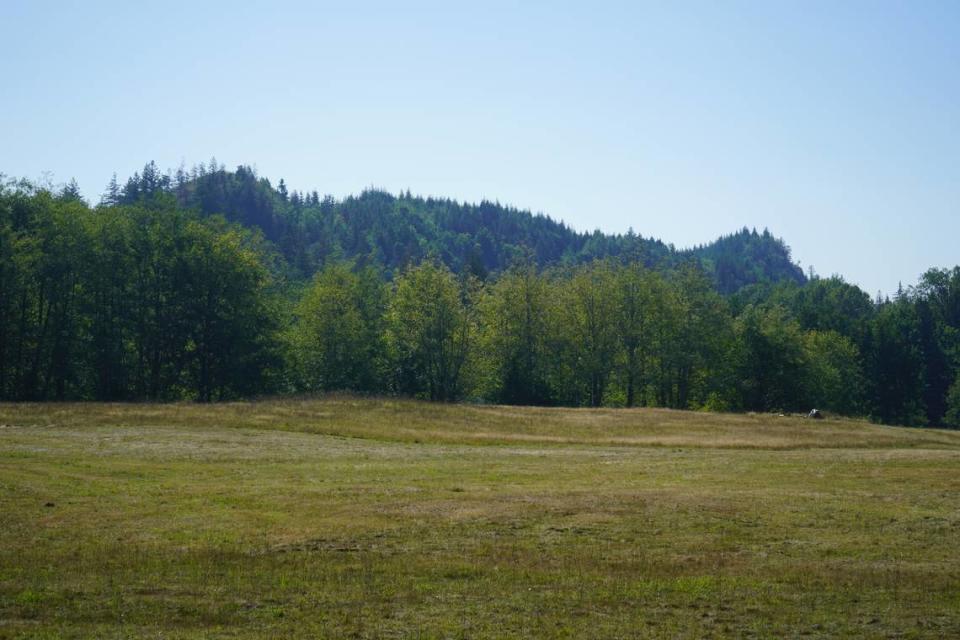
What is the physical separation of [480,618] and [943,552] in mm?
15697

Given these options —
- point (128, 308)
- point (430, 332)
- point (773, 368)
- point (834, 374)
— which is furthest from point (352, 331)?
point (834, 374)

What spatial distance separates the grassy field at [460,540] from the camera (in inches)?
725

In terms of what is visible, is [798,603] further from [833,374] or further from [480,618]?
[833,374]

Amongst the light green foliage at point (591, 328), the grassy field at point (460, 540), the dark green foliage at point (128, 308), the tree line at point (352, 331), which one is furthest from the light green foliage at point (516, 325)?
the grassy field at point (460, 540)

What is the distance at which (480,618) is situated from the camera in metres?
18.4

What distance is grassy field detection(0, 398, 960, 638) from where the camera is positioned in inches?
725

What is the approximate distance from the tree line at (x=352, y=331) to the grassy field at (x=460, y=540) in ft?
130

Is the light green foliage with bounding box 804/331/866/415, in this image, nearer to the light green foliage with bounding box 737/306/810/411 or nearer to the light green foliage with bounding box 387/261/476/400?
the light green foliage with bounding box 737/306/810/411

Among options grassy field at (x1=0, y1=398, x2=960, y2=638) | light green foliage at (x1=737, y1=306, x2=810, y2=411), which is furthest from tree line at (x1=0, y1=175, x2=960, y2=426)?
grassy field at (x1=0, y1=398, x2=960, y2=638)

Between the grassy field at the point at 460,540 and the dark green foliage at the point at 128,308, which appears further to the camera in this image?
the dark green foliage at the point at 128,308

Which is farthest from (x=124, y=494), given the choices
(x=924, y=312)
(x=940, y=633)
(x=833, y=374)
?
(x=924, y=312)

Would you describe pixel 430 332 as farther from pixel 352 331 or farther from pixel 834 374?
pixel 834 374

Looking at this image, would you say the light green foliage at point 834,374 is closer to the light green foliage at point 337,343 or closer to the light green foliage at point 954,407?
the light green foliage at point 954,407

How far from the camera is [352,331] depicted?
11056cm
